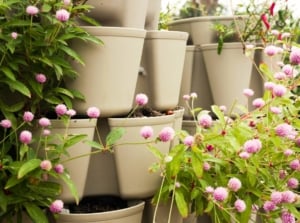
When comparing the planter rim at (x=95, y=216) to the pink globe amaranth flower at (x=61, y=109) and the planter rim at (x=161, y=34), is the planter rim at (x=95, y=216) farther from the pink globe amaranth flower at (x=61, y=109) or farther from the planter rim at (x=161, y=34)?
the planter rim at (x=161, y=34)

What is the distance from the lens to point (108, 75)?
Answer: 1.07 meters

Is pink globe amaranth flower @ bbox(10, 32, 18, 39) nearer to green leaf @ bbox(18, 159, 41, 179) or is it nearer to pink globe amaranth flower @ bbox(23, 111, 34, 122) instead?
pink globe amaranth flower @ bbox(23, 111, 34, 122)

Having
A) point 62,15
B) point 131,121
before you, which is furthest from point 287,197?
point 62,15

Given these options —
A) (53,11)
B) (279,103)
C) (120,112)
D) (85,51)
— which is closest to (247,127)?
(279,103)

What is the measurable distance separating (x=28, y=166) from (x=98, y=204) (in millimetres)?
374

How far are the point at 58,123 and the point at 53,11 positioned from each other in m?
0.28

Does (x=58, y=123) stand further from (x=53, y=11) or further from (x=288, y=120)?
(x=288, y=120)

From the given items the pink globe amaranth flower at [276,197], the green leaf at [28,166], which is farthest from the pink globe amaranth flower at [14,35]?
the pink globe amaranth flower at [276,197]

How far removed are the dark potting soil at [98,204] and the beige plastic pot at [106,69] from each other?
0.26 meters

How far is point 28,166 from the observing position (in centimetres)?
85

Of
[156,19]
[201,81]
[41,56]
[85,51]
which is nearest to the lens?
[41,56]

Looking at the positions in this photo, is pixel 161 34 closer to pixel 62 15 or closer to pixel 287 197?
pixel 62 15

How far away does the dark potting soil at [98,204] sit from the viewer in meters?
1.14

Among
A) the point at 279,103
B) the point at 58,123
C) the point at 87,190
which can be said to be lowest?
the point at 87,190
